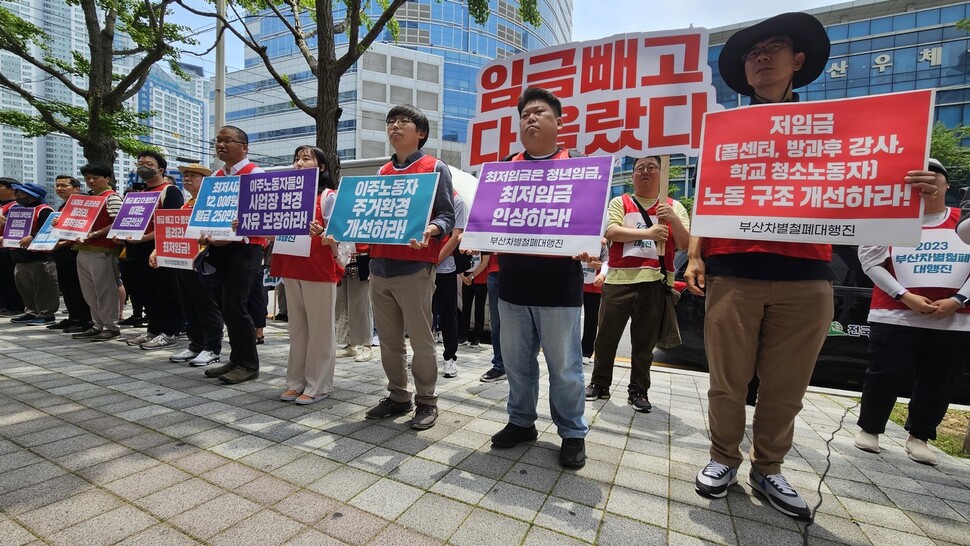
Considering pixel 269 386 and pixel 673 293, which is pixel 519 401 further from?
pixel 269 386

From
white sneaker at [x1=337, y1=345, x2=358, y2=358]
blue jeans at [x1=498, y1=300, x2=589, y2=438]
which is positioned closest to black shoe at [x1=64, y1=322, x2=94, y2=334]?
white sneaker at [x1=337, y1=345, x2=358, y2=358]

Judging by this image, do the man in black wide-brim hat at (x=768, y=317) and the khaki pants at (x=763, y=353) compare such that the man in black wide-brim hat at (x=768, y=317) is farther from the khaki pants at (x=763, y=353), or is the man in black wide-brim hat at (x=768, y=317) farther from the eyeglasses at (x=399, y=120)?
the eyeglasses at (x=399, y=120)

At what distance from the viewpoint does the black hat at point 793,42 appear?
225 centimetres

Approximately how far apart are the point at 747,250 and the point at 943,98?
44.4m

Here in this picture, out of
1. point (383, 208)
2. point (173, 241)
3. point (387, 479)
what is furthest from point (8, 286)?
point (387, 479)

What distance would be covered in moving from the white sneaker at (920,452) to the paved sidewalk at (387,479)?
8cm

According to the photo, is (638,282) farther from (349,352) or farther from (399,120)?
(349,352)

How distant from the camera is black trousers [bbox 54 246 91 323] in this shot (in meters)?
6.55

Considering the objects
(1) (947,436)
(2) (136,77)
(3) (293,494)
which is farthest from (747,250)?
(2) (136,77)

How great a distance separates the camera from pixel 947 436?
11.6 ft

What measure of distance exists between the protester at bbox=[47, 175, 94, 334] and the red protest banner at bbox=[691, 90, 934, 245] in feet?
27.4

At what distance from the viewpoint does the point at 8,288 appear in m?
8.20

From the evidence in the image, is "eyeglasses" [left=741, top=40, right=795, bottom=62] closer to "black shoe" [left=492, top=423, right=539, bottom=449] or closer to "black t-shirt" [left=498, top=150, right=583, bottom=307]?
"black t-shirt" [left=498, top=150, right=583, bottom=307]

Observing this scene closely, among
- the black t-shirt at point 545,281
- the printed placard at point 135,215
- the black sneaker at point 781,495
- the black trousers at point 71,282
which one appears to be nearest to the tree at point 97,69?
the black trousers at point 71,282
